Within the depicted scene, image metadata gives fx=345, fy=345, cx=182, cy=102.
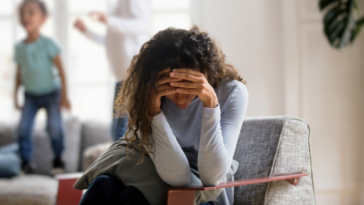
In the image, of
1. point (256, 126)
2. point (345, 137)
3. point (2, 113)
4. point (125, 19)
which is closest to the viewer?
point (256, 126)

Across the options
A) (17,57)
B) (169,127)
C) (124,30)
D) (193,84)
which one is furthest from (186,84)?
(17,57)

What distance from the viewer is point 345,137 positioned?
2936 millimetres

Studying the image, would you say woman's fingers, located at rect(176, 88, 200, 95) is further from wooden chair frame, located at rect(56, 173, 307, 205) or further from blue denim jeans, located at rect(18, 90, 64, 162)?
blue denim jeans, located at rect(18, 90, 64, 162)

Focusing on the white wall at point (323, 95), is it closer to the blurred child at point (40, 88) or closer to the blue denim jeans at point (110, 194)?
the blurred child at point (40, 88)

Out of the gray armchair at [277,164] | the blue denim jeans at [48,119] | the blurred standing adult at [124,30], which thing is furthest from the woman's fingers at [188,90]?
the blue denim jeans at [48,119]

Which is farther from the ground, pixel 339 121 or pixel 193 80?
pixel 193 80

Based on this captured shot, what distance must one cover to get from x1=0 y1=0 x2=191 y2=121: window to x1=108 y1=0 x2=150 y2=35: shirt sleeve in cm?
70

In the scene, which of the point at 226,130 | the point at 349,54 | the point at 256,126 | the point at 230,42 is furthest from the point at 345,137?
the point at 226,130

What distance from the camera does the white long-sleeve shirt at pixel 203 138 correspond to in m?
0.98

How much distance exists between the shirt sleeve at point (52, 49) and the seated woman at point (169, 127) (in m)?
2.00

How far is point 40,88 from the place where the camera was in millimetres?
2838

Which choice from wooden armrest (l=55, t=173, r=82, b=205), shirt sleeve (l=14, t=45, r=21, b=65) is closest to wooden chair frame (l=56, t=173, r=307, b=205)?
wooden armrest (l=55, t=173, r=82, b=205)

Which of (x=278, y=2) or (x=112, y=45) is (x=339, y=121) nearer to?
(x=278, y=2)

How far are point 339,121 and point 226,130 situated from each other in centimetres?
222
